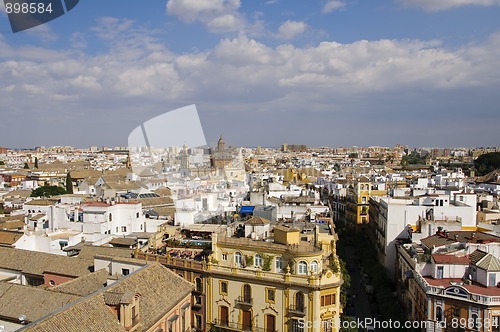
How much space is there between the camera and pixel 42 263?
19.5 meters

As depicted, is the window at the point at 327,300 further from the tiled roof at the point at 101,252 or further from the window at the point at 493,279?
the tiled roof at the point at 101,252

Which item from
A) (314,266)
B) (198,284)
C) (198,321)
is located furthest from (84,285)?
(314,266)

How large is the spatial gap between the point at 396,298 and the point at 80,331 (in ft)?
55.9

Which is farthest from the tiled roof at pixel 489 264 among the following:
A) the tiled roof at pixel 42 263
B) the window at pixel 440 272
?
the tiled roof at pixel 42 263

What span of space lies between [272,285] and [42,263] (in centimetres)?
1059

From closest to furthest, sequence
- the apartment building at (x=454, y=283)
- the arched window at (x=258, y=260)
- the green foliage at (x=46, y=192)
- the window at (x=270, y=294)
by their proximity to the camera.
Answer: the apartment building at (x=454, y=283) < the window at (x=270, y=294) < the arched window at (x=258, y=260) < the green foliage at (x=46, y=192)

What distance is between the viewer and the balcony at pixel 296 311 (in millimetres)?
17000

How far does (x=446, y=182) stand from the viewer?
42.7m

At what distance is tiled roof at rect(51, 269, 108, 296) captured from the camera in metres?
15.5

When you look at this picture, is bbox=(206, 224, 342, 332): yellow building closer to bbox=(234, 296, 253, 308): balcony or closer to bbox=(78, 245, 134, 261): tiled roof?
bbox=(234, 296, 253, 308): balcony

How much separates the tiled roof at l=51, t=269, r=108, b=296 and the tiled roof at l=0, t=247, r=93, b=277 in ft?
7.90

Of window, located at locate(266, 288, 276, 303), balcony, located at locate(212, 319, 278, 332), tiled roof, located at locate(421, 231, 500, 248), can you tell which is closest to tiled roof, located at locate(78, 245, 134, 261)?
balcony, located at locate(212, 319, 278, 332)

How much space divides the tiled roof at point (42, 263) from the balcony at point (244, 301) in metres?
6.84

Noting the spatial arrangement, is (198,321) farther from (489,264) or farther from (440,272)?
(489,264)
